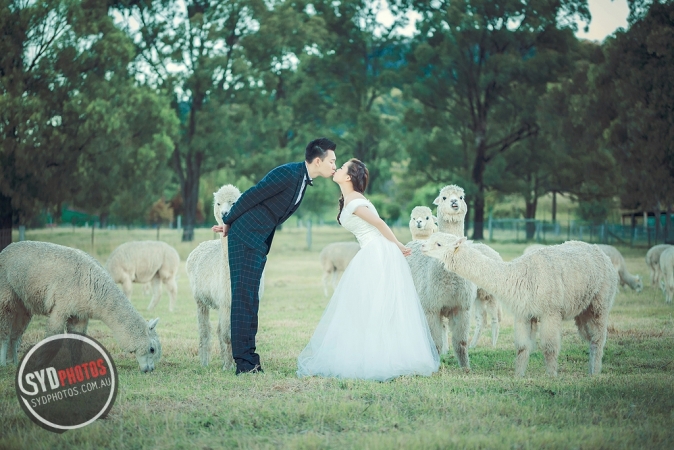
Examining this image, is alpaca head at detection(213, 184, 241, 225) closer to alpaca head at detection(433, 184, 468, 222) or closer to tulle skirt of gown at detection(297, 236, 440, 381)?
tulle skirt of gown at detection(297, 236, 440, 381)

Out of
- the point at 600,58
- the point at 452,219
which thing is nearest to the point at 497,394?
the point at 452,219

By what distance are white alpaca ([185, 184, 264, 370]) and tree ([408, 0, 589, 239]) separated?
84.7 ft

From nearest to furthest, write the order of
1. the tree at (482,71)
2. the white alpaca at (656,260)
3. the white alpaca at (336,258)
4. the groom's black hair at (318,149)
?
the groom's black hair at (318,149)
the white alpaca at (656,260)
the white alpaca at (336,258)
the tree at (482,71)

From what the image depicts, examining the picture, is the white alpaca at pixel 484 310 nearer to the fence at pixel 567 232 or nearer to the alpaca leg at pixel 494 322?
the alpaca leg at pixel 494 322

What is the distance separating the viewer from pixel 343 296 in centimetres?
682

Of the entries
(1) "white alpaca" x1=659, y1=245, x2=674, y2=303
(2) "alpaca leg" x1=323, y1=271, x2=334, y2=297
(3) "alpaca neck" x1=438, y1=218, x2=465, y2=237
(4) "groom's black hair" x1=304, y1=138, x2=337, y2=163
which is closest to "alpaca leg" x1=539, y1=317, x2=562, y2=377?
(3) "alpaca neck" x1=438, y1=218, x2=465, y2=237

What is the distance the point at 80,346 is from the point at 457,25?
101 feet

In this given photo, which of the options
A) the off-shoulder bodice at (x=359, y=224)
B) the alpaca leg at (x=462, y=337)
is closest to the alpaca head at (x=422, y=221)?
the alpaca leg at (x=462, y=337)

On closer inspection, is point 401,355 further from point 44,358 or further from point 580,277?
point 44,358

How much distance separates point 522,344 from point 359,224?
78.4 inches

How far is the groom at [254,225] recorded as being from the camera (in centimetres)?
653

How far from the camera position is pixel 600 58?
91.1 feet

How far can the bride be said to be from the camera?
6535 millimetres

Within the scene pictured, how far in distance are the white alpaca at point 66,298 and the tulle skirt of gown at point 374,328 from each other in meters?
1.75
